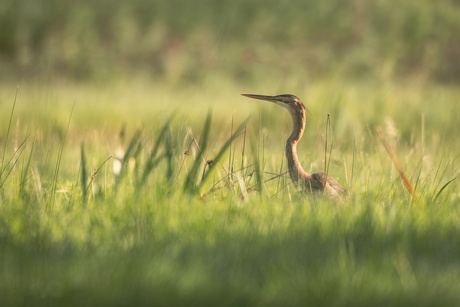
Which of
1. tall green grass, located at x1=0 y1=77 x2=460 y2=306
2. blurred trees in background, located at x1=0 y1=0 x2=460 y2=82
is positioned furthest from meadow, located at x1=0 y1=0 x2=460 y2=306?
blurred trees in background, located at x1=0 y1=0 x2=460 y2=82

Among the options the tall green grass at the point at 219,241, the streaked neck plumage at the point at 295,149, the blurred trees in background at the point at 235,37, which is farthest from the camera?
the blurred trees in background at the point at 235,37

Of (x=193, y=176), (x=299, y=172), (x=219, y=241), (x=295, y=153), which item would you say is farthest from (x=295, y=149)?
(x=219, y=241)

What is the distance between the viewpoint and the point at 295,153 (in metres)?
3.00

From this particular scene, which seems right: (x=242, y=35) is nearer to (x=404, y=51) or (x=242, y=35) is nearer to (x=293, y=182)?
(x=404, y=51)

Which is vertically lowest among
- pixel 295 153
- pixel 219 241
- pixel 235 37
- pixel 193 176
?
pixel 219 241

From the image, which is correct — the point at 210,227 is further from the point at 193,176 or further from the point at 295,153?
the point at 295,153

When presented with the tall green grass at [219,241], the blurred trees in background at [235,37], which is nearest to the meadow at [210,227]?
the tall green grass at [219,241]

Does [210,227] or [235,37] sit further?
[235,37]

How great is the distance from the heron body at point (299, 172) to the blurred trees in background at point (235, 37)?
22.1ft

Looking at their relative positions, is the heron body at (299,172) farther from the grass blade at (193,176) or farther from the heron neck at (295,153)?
the grass blade at (193,176)

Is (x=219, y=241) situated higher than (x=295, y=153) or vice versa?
(x=295, y=153)

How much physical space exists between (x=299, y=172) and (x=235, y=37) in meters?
8.89

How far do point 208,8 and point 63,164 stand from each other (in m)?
7.91

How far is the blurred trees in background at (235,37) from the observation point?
10.5 meters
